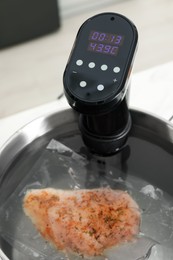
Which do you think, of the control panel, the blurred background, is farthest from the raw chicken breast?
the blurred background

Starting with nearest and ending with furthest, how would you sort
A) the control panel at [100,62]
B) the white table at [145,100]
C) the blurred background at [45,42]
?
1. the control panel at [100,62]
2. the white table at [145,100]
3. the blurred background at [45,42]

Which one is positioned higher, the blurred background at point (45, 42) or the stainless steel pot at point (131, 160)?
the stainless steel pot at point (131, 160)

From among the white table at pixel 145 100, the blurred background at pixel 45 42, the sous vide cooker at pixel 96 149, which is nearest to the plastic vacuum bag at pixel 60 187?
the sous vide cooker at pixel 96 149

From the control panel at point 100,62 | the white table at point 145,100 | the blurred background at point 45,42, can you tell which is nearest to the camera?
the control panel at point 100,62

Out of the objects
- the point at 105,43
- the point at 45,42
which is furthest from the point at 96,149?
the point at 45,42

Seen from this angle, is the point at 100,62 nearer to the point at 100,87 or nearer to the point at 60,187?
the point at 100,87

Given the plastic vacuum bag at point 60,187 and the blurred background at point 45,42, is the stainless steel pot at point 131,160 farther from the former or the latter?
the blurred background at point 45,42
